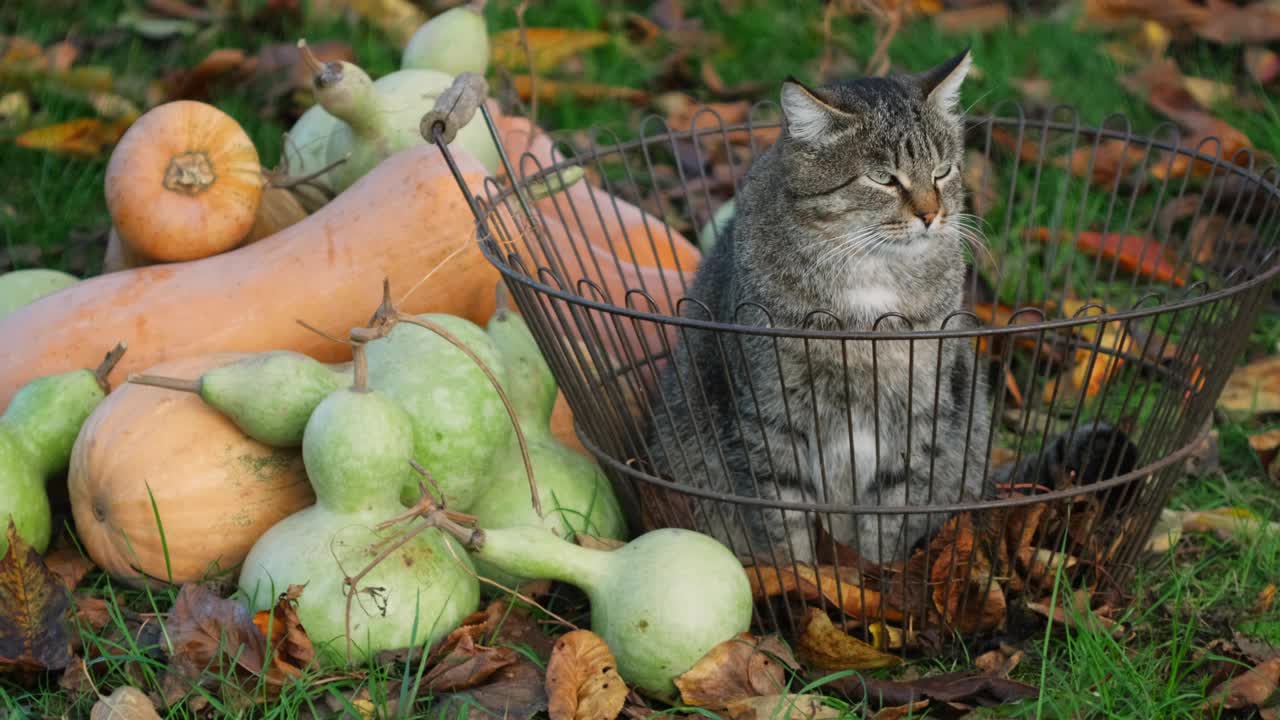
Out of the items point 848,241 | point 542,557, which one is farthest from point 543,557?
point 848,241

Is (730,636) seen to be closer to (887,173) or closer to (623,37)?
(887,173)

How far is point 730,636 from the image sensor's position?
7.33 feet

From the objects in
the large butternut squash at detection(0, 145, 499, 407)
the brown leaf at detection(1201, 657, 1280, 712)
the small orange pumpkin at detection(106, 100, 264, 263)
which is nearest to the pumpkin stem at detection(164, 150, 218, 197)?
the small orange pumpkin at detection(106, 100, 264, 263)

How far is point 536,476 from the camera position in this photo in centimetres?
262

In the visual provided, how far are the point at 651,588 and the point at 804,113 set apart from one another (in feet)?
3.03

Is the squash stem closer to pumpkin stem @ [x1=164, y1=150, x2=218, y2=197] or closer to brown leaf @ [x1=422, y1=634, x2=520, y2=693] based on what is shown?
brown leaf @ [x1=422, y1=634, x2=520, y2=693]

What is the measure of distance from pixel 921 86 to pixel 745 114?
2.08 metres

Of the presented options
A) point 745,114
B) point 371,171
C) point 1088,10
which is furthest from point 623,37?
point 371,171

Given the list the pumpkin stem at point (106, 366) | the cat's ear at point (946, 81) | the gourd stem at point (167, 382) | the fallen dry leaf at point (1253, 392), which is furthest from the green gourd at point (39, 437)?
the fallen dry leaf at point (1253, 392)

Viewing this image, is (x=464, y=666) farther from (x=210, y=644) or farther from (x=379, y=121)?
(x=379, y=121)

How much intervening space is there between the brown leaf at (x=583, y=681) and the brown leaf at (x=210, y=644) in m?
0.49

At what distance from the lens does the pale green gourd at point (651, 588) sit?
2188 mm

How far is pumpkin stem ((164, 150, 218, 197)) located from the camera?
9.88 ft

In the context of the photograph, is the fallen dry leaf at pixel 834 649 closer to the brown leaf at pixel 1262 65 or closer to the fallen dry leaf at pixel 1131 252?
the fallen dry leaf at pixel 1131 252
